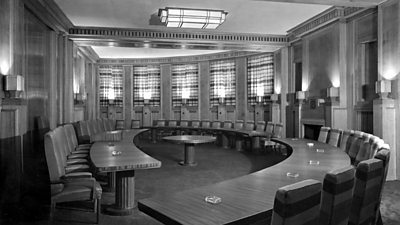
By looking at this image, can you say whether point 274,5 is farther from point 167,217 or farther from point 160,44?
point 167,217

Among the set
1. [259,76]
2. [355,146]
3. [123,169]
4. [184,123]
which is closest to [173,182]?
[123,169]

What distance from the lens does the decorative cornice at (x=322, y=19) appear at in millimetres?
6109

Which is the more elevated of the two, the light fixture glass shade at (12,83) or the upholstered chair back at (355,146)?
the light fixture glass shade at (12,83)

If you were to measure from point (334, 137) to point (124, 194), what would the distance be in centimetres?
385

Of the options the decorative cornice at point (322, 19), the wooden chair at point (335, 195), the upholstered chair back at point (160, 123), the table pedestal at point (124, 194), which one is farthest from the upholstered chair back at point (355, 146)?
the upholstered chair back at point (160, 123)

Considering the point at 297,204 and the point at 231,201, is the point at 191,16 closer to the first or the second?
the point at 231,201

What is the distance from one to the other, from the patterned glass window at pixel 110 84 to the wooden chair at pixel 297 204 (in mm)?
11590

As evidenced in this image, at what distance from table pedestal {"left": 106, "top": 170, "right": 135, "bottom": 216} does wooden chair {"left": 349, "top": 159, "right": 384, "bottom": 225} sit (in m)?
2.43

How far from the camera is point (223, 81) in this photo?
11.2 m

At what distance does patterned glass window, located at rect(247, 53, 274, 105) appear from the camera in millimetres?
9906

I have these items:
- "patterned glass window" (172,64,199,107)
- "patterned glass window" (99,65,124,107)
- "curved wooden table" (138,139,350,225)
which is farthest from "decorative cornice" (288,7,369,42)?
"patterned glass window" (99,65,124,107)

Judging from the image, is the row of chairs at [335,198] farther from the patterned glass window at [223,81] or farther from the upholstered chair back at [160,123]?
the upholstered chair back at [160,123]

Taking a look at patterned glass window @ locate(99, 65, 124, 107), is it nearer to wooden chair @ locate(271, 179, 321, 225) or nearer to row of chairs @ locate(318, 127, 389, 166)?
row of chairs @ locate(318, 127, 389, 166)

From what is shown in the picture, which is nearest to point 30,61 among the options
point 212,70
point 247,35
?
point 247,35
